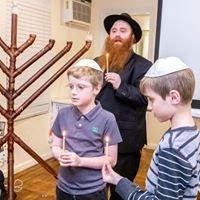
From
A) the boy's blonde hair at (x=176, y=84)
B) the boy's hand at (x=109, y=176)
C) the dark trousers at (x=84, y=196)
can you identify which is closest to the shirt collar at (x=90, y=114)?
the dark trousers at (x=84, y=196)

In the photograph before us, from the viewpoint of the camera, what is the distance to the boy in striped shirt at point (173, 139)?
738mm

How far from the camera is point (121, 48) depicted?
5.54 feet

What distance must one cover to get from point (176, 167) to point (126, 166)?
95 centimetres

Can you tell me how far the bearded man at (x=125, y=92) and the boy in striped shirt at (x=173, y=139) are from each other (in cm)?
77

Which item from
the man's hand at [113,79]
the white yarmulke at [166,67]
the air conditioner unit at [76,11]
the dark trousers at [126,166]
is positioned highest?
the air conditioner unit at [76,11]

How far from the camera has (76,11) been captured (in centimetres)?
346

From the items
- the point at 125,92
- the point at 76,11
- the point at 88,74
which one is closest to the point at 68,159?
the point at 88,74

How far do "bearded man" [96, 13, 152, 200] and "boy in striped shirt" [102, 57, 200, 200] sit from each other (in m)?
0.77

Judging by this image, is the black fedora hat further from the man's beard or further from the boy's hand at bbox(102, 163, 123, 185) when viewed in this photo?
the boy's hand at bbox(102, 163, 123, 185)

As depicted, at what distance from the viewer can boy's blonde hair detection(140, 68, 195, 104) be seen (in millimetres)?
773

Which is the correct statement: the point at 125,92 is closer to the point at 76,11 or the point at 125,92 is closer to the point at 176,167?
the point at 176,167

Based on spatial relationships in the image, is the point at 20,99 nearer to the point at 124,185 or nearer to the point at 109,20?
the point at 109,20

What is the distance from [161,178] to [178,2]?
1.81 metres

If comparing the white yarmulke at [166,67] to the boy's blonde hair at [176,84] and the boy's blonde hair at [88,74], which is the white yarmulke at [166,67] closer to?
the boy's blonde hair at [176,84]
